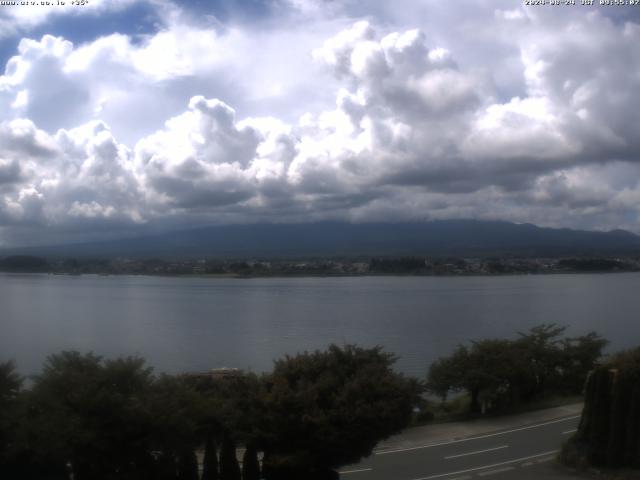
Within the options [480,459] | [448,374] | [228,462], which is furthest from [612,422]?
[448,374]

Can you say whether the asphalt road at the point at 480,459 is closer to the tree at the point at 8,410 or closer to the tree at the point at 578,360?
the tree at the point at 578,360

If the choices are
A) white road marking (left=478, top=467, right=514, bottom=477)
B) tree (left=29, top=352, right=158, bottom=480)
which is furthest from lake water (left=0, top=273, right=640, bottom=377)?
tree (left=29, top=352, right=158, bottom=480)

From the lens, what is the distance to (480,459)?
18203 mm

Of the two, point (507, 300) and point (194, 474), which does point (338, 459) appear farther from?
point (507, 300)

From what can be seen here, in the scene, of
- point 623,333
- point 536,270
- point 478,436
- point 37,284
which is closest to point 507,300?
point 623,333

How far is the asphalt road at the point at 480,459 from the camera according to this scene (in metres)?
16.6

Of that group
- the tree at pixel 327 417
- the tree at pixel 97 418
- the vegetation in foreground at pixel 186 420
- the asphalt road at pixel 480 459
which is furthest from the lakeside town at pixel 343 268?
the tree at pixel 97 418

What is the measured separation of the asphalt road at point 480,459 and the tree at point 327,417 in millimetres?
3185

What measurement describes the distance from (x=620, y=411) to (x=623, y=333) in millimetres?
43850

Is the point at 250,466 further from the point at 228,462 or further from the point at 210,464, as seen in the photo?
the point at 210,464

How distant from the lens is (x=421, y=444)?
20844 millimetres

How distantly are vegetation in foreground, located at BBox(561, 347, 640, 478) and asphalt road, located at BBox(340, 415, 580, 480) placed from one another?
748 millimetres

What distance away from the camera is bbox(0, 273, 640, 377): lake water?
47.2m

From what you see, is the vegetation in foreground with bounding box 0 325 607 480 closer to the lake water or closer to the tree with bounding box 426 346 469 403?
the tree with bounding box 426 346 469 403
